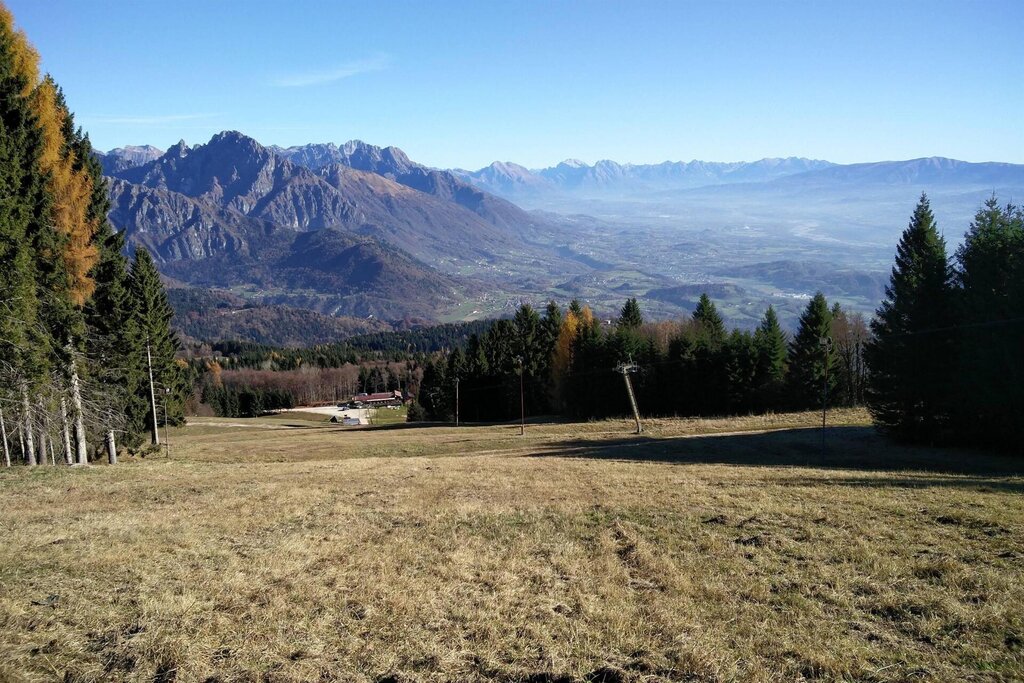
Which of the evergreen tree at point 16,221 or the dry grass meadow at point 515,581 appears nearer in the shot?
the dry grass meadow at point 515,581

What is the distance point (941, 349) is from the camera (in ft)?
120

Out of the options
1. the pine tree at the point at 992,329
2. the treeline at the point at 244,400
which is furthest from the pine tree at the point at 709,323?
the treeline at the point at 244,400

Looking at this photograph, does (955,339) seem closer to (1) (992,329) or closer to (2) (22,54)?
(1) (992,329)

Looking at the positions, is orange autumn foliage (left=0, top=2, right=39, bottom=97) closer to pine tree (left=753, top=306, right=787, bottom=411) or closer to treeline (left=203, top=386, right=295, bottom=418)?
pine tree (left=753, top=306, right=787, bottom=411)

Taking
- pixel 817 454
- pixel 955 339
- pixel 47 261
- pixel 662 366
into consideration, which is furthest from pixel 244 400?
pixel 955 339

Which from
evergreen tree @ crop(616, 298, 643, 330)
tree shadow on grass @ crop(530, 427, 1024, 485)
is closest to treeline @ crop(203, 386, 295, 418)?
evergreen tree @ crop(616, 298, 643, 330)

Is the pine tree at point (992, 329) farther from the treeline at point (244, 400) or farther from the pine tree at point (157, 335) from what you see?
the treeline at point (244, 400)

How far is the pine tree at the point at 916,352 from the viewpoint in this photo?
36656 mm

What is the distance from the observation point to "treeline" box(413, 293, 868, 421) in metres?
67.3

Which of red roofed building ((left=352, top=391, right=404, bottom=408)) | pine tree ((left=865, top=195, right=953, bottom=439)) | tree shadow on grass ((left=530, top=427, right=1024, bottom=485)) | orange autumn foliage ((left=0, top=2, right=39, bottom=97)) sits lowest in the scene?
red roofed building ((left=352, top=391, right=404, bottom=408))

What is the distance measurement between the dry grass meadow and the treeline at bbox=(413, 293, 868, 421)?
41463 millimetres

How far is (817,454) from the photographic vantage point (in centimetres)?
3384

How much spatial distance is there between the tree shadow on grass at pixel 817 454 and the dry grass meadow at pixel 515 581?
6.59m

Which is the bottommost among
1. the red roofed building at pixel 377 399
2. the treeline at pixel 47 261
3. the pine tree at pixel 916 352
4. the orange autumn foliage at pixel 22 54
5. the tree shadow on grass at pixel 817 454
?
the red roofed building at pixel 377 399
